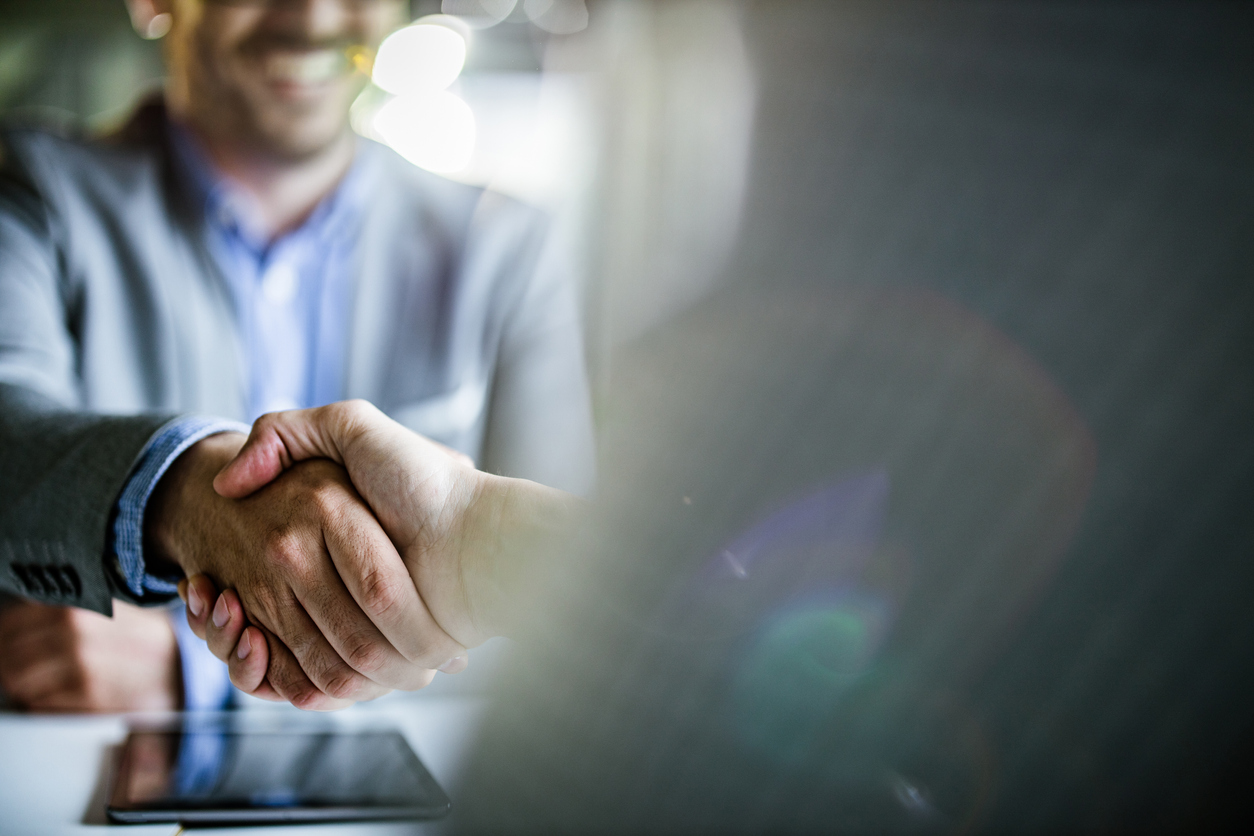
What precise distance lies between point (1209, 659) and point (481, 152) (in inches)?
45.3

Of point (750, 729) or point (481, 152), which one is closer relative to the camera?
point (750, 729)

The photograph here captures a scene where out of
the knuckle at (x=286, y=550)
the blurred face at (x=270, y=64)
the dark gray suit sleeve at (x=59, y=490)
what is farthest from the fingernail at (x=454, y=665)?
the blurred face at (x=270, y=64)

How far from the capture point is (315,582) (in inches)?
18.2

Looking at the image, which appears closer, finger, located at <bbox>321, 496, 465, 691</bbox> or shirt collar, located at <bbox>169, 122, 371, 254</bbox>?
finger, located at <bbox>321, 496, 465, 691</bbox>

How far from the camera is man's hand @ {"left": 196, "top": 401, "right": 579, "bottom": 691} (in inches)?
16.6

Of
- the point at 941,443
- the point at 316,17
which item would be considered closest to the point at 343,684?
the point at 941,443

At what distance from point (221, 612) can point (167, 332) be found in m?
0.49

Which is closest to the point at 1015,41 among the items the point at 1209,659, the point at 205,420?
the point at 1209,659

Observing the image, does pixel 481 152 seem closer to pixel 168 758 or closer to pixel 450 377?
pixel 450 377

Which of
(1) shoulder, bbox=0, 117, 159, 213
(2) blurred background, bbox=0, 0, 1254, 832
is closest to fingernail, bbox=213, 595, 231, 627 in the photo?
(2) blurred background, bbox=0, 0, 1254, 832

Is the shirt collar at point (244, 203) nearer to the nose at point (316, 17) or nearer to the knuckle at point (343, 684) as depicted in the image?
the nose at point (316, 17)

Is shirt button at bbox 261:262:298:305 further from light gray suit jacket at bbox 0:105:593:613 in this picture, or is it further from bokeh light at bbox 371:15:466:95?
bokeh light at bbox 371:15:466:95

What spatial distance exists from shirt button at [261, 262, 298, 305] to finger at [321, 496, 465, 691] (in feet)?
1.81

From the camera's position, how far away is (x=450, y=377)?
0.98 m
